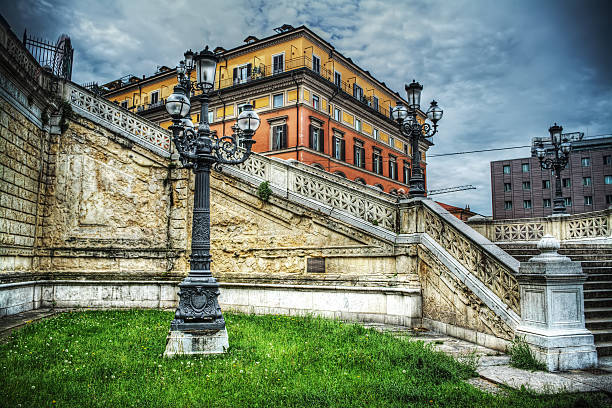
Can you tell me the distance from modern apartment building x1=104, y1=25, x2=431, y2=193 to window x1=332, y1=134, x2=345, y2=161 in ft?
0.09

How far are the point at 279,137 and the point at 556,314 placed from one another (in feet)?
94.8

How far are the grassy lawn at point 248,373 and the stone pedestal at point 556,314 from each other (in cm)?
151

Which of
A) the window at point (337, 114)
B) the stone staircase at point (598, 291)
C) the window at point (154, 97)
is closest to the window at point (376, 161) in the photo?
the window at point (337, 114)

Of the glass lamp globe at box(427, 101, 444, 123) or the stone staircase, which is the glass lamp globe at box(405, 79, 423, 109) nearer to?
the glass lamp globe at box(427, 101, 444, 123)

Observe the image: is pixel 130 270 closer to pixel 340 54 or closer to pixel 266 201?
pixel 266 201

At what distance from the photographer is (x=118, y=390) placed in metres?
5.41

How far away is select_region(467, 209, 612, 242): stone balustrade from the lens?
15117 millimetres

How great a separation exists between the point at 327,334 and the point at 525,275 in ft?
13.1

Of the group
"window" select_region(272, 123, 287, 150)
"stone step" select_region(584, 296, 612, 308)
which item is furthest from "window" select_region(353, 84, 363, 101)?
"stone step" select_region(584, 296, 612, 308)

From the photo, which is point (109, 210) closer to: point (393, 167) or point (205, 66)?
point (205, 66)

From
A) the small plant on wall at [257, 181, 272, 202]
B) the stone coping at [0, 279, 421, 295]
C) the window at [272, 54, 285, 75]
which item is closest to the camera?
the stone coping at [0, 279, 421, 295]

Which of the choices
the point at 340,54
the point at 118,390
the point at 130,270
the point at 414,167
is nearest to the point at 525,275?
the point at 414,167

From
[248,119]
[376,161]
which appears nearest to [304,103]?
[376,161]

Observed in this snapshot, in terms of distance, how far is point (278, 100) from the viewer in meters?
34.9
